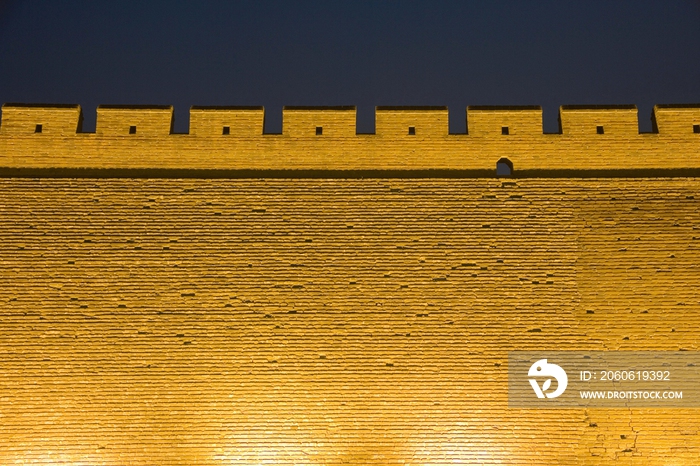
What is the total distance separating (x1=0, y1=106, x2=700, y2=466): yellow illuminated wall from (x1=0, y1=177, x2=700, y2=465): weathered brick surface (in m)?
0.02

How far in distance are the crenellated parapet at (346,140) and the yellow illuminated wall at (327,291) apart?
0.08 ft

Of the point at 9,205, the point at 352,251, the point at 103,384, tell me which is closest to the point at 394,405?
the point at 352,251

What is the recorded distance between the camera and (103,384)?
6.75m

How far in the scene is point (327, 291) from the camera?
7.01 metres

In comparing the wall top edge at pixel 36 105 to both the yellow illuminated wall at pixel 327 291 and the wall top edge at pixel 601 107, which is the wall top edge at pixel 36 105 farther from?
the wall top edge at pixel 601 107

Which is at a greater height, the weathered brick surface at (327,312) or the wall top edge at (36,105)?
the wall top edge at (36,105)

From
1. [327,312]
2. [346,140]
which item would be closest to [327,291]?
[327,312]

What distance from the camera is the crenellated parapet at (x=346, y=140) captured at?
746 centimetres

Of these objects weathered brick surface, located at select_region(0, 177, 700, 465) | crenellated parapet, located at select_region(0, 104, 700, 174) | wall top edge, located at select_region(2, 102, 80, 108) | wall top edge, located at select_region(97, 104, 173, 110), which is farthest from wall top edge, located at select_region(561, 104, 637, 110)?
wall top edge, located at select_region(2, 102, 80, 108)

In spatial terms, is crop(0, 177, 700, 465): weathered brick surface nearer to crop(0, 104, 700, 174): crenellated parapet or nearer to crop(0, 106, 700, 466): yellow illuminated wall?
crop(0, 106, 700, 466): yellow illuminated wall

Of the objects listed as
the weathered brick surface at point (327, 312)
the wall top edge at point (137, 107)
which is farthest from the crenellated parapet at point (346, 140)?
the weathered brick surface at point (327, 312)

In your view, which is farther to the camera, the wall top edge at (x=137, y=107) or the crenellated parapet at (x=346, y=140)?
the wall top edge at (x=137, y=107)

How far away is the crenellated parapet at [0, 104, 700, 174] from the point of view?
24.5ft

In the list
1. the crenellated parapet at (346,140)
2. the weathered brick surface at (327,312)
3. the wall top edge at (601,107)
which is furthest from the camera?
the wall top edge at (601,107)
